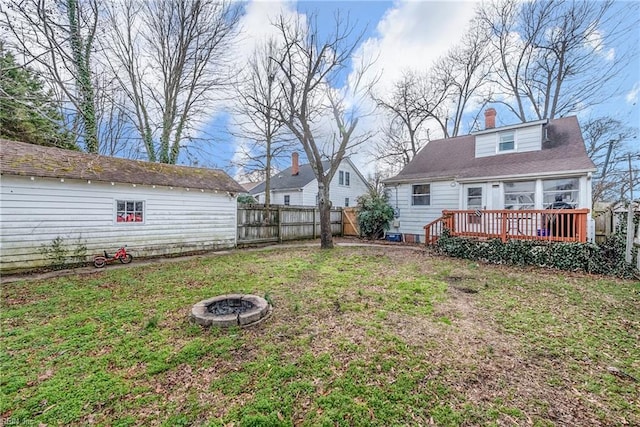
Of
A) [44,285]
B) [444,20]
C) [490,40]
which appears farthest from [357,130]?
[490,40]

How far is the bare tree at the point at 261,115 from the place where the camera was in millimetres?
12156

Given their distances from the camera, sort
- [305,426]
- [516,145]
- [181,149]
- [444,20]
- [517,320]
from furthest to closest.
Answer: [181,149], [516,145], [444,20], [517,320], [305,426]

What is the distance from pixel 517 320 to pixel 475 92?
1811cm

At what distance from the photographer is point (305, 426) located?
2.13m

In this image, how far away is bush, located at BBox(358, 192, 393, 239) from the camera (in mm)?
13672

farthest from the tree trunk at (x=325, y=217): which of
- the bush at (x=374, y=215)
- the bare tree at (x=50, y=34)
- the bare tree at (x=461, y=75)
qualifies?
the bare tree at (x=461, y=75)

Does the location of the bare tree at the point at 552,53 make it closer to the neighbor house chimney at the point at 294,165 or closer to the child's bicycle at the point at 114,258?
the neighbor house chimney at the point at 294,165

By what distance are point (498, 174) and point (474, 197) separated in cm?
126

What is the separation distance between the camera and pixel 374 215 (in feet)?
45.4

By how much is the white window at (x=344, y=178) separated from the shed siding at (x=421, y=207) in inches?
381

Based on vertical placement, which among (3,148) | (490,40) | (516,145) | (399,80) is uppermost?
(490,40)

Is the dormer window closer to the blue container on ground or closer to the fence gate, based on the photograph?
the blue container on ground

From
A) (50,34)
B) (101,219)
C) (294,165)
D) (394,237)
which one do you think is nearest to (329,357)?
(50,34)

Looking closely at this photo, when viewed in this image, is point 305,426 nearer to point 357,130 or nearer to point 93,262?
point 93,262
